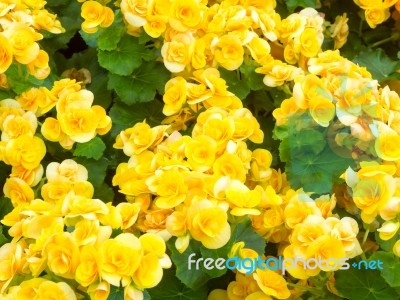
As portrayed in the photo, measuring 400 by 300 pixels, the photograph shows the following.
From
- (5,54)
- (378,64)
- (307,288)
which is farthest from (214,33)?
(307,288)

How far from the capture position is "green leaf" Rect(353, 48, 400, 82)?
218 cm

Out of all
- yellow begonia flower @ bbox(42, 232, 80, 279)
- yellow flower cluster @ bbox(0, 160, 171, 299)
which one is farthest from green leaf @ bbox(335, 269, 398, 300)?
yellow begonia flower @ bbox(42, 232, 80, 279)

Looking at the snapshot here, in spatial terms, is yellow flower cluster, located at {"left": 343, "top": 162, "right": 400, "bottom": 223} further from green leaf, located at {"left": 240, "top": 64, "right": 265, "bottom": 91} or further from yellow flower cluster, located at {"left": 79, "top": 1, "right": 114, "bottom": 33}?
yellow flower cluster, located at {"left": 79, "top": 1, "right": 114, "bottom": 33}

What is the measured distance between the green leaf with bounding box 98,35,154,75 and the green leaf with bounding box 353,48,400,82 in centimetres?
72

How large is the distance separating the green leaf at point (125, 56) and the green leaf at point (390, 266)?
0.87 metres

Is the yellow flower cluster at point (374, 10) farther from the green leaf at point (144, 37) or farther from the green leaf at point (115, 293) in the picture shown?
the green leaf at point (115, 293)

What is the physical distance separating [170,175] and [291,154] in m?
0.34

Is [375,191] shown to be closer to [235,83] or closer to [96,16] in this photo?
[235,83]

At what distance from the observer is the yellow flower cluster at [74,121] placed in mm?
1724

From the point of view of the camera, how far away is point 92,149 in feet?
5.75

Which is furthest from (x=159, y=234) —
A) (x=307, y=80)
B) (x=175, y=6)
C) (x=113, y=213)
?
(x=175, y=6)

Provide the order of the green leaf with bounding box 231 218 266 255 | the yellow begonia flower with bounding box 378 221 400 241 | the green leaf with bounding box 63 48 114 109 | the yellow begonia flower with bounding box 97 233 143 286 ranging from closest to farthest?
1. the yellow begonia flower with bounding box 97 233 143 286
2. the yellow begonia flower with bounding box 378 221 400 241
3. the green leaf with bounding box 231 218 266 255
4. the green leaf with bounding box 63 48 114 109

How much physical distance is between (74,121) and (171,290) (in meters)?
0.52

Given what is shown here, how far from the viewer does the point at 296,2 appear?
2221mm
